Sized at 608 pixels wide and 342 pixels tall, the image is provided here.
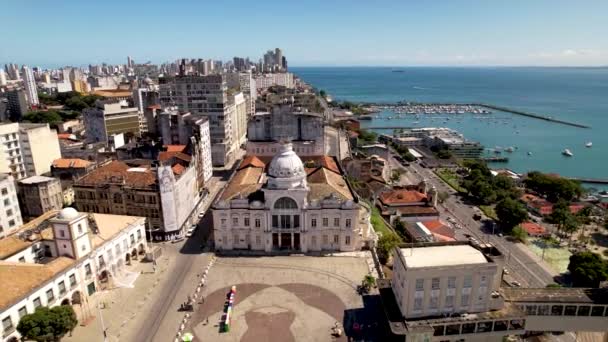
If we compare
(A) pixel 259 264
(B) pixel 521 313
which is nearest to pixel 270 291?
(A) pixel 259 264

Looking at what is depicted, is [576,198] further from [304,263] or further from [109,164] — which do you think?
[109,164]

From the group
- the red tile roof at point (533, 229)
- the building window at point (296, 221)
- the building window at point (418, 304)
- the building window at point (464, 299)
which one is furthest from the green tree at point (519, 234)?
the building window at point (296, 221)

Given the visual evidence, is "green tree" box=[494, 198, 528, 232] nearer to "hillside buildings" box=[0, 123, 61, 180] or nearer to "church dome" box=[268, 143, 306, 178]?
"church dome" box=[268, 143, 306, 178]

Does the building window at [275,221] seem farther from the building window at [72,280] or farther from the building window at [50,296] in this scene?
the building window at [50,296]

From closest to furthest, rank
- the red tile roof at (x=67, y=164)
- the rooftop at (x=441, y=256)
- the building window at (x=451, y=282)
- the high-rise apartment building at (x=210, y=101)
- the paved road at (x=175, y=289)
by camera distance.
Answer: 1. the building window at (x=451, y=282)
2. the rooftop at (x=441, y=256)
3. the paved road at (x=175, y=289)
4. the red tile roof at (x=67, y=164)
5. the high-rise apartment building at (x=210, y=101)

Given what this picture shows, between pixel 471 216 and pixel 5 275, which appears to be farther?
pixel 471 216

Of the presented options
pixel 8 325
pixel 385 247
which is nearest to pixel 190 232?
pixel 8 325

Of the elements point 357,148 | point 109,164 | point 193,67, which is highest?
point 193,67
